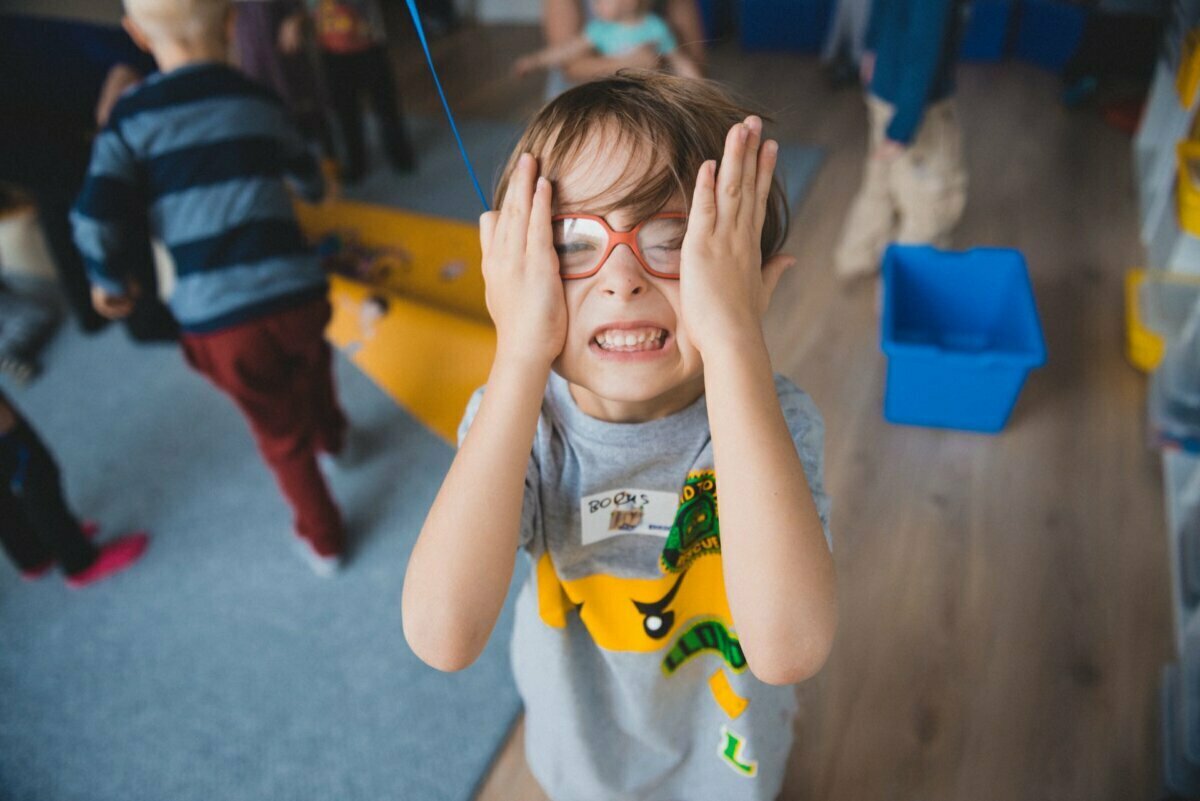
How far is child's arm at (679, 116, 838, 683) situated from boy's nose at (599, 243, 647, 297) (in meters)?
0.04

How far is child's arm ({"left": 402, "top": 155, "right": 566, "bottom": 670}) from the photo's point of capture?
599 millimetres

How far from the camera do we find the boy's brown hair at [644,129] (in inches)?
24.2

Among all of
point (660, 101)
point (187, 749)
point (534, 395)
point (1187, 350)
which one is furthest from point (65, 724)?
point (1187, 350)

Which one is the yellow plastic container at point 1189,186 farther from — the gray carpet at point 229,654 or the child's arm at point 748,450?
the gray carpet at point 229,654

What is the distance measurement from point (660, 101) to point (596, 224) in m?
0.12

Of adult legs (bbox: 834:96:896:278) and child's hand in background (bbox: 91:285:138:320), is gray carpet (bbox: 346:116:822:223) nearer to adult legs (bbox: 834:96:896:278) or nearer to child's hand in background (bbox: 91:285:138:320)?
adult legs (bbox: 834:96:896:278)

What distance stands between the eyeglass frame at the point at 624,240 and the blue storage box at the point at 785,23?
377 centimetres

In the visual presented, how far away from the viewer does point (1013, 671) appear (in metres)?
1.31

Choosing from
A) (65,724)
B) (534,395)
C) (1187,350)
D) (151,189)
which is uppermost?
(534,395)

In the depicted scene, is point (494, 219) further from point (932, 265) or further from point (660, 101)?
point (932, 265)

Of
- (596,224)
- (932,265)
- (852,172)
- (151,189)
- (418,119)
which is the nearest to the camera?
(596,224)

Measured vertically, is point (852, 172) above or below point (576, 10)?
below

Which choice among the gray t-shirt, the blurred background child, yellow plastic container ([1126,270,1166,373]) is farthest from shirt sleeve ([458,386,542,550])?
the blurred background child

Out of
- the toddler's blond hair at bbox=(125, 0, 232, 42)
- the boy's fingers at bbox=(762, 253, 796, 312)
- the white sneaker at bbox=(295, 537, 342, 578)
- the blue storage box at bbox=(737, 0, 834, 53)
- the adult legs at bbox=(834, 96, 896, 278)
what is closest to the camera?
the boy's fingers at bbox=(762, 253, 796, 312)
